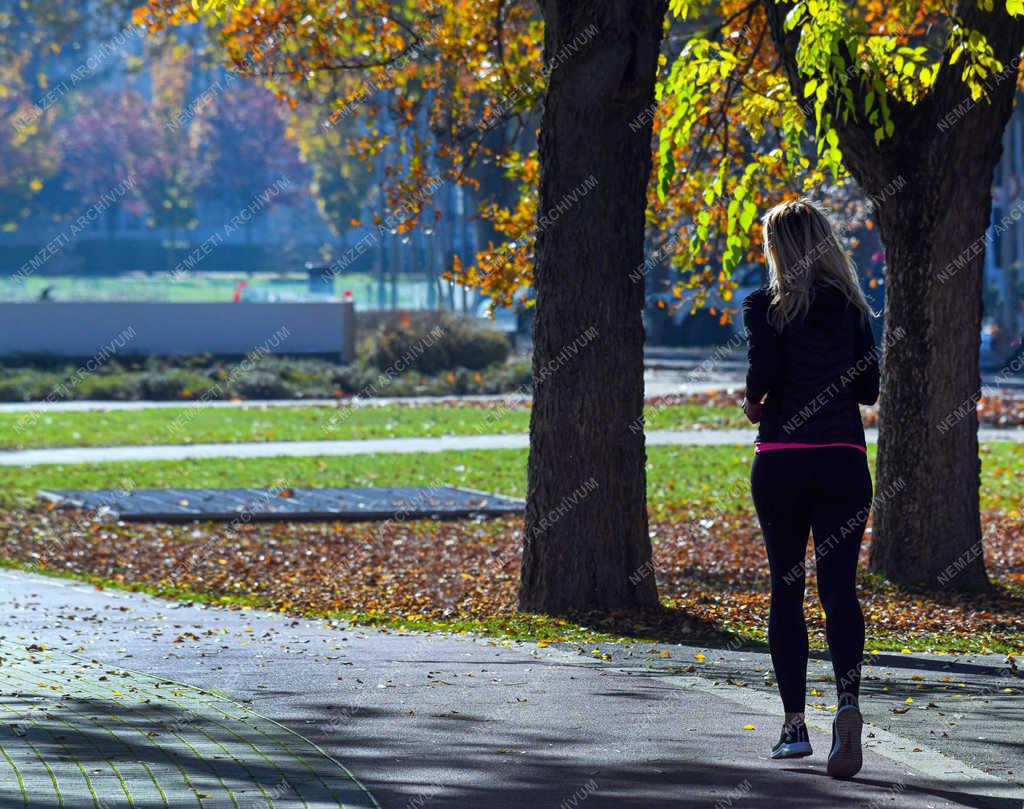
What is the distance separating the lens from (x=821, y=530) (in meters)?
5.60

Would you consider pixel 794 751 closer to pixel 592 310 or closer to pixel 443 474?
pixel 592 310

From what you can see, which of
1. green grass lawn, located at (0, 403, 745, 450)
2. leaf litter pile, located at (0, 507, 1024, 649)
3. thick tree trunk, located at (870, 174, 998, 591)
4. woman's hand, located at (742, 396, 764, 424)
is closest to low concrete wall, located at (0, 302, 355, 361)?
green grass lawn, located at (0, 403, 745, 450)

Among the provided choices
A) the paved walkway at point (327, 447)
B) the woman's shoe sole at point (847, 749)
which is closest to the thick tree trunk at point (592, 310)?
the woman's shoe sole at point (847, 749)

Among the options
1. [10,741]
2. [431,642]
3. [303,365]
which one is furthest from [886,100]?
[303,365]

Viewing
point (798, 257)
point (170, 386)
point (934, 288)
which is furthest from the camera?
point (170, 386)

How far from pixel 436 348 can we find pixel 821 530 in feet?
94.9

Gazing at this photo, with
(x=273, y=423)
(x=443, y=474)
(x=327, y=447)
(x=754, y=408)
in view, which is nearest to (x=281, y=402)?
(x=273, y=423)

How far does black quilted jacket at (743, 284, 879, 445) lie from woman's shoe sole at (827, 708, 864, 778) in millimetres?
877

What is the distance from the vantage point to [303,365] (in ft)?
110

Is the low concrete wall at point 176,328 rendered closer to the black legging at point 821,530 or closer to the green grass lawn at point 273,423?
the green grass lawn at point 273,423

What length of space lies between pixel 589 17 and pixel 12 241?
8180 cm

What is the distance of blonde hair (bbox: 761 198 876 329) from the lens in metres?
5.52

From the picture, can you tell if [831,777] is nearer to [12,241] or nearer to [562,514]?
[562,514]

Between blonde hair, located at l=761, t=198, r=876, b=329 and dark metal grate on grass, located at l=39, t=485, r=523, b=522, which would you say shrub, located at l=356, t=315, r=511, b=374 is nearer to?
dark metal grate on grass, located at l=39, t=485, r=523, b=522
